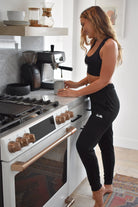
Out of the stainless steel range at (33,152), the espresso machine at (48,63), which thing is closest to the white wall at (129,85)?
the espresso machine at (48,63)

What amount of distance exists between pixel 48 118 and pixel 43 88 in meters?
0.85

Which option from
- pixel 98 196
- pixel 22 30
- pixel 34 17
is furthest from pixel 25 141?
pixel 34 17

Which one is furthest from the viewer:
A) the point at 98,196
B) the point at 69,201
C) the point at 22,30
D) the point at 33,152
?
the point at 69,201

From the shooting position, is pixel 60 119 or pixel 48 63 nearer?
pixel 60 119

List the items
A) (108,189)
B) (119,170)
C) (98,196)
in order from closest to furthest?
1. (98,196)
2. (108,189)
3. (119,170)

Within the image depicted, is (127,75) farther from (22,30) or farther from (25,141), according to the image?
(25,141)

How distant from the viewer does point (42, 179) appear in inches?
70.2

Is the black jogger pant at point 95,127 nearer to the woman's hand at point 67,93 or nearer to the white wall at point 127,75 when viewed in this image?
the woman's hand at point 67,93

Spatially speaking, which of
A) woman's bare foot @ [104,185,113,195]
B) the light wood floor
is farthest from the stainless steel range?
woman's bare foot @ [104,185,113,195]

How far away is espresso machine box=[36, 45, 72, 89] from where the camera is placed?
2.48m

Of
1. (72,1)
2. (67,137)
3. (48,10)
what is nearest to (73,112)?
(67,137)

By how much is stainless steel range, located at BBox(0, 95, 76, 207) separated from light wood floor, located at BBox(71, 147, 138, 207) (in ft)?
0.94

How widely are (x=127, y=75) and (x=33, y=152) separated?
2002mm

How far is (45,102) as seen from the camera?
1.98 meters
